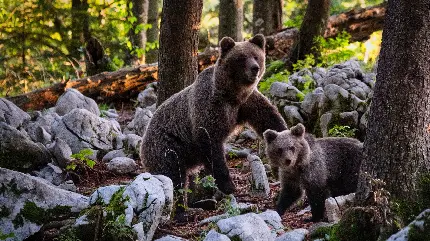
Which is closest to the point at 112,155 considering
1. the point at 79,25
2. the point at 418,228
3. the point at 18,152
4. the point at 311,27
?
the point at 18,152

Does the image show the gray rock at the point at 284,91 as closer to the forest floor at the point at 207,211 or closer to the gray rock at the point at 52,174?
the forest floor at the point at 207,211

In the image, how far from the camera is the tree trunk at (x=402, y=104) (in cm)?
419

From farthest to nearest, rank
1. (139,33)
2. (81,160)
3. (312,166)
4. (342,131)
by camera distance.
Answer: (139,33)
(342,131)
(81,160)
(312,166)

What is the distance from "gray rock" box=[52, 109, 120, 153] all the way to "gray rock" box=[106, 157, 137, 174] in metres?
0.69

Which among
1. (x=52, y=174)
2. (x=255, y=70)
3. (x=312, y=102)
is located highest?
(x=255, y=70)

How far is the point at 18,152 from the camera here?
769 centimetres

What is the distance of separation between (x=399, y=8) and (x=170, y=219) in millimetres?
3325

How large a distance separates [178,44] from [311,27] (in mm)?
4356

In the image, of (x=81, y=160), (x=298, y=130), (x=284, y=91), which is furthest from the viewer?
(x=284, y=91)

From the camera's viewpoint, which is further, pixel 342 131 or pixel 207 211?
pixel 342 131

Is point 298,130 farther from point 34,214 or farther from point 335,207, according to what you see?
point 34,214

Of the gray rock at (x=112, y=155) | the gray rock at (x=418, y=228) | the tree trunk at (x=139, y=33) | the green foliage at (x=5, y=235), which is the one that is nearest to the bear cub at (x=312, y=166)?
the gray rock at (x=418, y=228)

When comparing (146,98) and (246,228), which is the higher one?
(246,228)

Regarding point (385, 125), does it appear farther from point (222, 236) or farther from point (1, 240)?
point (1, 240)
